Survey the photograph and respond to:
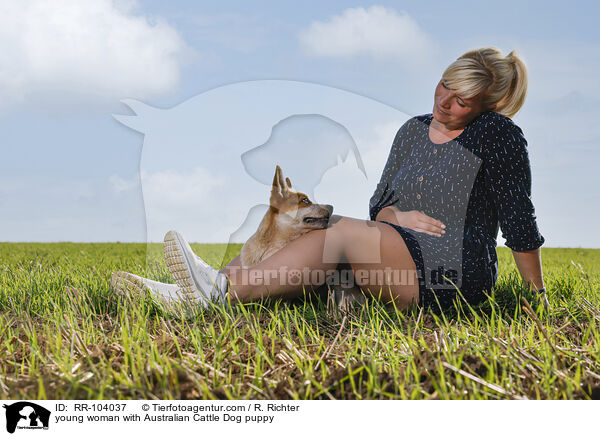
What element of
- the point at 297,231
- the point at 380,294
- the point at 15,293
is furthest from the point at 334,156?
the point at 15,293

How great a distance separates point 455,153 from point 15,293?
348cm

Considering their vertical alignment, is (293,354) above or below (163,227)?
below

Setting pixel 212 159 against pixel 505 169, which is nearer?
pixel 212 159

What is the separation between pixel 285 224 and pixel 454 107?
4.26ft

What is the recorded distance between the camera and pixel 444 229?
2842 mm

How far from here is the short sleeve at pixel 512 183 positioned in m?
2.84

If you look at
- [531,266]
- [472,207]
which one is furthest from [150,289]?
[531,266]

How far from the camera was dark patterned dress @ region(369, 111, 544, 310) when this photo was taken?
277 centimetres

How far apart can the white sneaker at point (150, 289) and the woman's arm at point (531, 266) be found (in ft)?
6.67

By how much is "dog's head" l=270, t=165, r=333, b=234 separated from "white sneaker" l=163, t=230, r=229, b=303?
499mm
